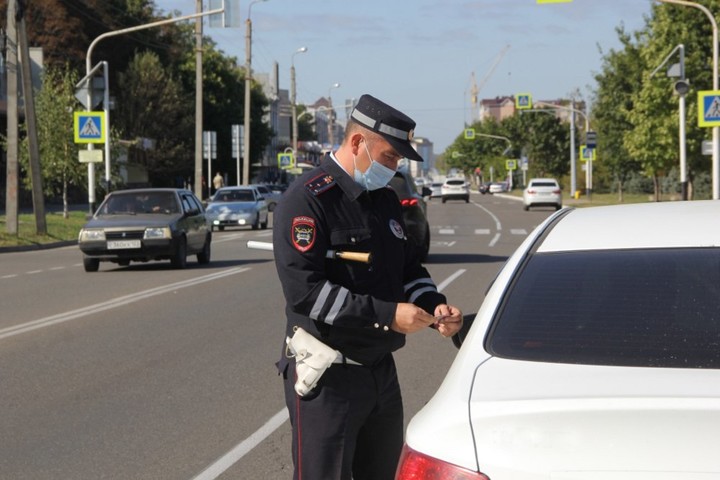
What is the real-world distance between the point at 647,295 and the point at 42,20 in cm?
6614

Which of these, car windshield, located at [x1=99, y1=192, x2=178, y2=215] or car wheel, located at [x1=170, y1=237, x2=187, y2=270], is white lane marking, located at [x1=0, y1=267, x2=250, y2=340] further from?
car windshield, located at [x1=99, y1=192, x2=178, y2=215]

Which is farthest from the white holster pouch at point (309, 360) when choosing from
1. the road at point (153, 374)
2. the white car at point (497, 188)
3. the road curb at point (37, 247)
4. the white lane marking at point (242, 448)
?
the white car at point (497, 188)

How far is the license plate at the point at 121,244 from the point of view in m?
21.2

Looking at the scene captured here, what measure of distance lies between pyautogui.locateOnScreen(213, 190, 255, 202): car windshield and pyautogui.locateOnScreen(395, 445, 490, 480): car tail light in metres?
38.8

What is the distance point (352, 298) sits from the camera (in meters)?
3.93

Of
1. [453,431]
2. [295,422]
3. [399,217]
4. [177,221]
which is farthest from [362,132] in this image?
[177,221]

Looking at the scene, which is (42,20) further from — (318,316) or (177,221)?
(318,316)

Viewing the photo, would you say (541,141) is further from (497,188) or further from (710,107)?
(710,107)

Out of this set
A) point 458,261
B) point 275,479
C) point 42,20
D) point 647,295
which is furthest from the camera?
point 42,20

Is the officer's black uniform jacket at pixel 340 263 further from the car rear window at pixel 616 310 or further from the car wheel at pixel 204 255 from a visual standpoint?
the car wheel at pixel 204 255

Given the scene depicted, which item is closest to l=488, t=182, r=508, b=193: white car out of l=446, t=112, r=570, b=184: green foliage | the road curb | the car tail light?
l=446, t=112, r=570, b=184: green foliage

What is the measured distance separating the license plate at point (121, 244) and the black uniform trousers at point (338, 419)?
1754 centimetres

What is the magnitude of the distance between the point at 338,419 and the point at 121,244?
17.8m

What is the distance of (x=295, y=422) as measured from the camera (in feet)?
13.1
